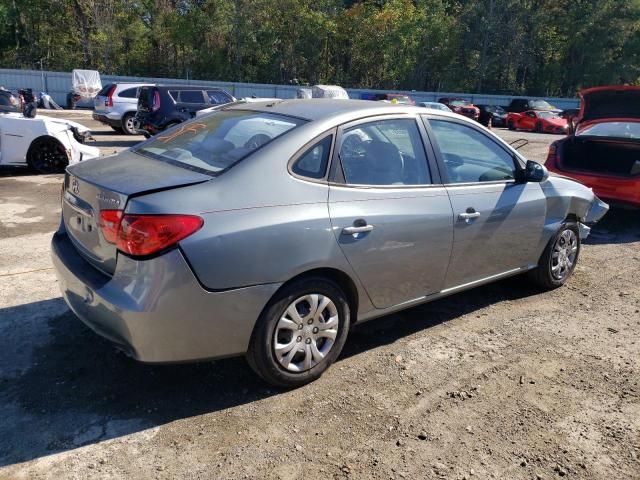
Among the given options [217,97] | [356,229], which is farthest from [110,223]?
[217,97]

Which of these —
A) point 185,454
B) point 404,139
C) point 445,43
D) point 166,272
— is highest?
point 445,43

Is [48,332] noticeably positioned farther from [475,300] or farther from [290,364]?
[475,300]

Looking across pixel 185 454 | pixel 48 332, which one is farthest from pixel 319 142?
pixel 48 332

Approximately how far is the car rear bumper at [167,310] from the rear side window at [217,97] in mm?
13704

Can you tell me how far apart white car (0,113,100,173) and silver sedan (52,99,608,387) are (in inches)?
248

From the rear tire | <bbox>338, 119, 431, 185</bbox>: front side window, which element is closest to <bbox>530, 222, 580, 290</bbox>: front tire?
<bbox>338, 119, 431, 185</bbox>: front side window

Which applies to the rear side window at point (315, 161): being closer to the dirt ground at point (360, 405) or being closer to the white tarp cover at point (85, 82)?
the dirt ground at point (360, 405)

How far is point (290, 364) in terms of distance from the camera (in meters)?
3.25

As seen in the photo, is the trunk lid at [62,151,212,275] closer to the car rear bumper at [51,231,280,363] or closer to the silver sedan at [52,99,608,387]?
the silver sedan at [52,99,608,387]

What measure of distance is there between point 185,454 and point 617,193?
6511mm

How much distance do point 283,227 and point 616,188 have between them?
5.82 metres

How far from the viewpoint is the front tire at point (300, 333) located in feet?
10.1

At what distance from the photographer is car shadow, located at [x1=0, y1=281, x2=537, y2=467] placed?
284 centimetres

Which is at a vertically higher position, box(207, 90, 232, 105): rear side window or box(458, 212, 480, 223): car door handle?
box(207, 90, 232, 105): rear side window
